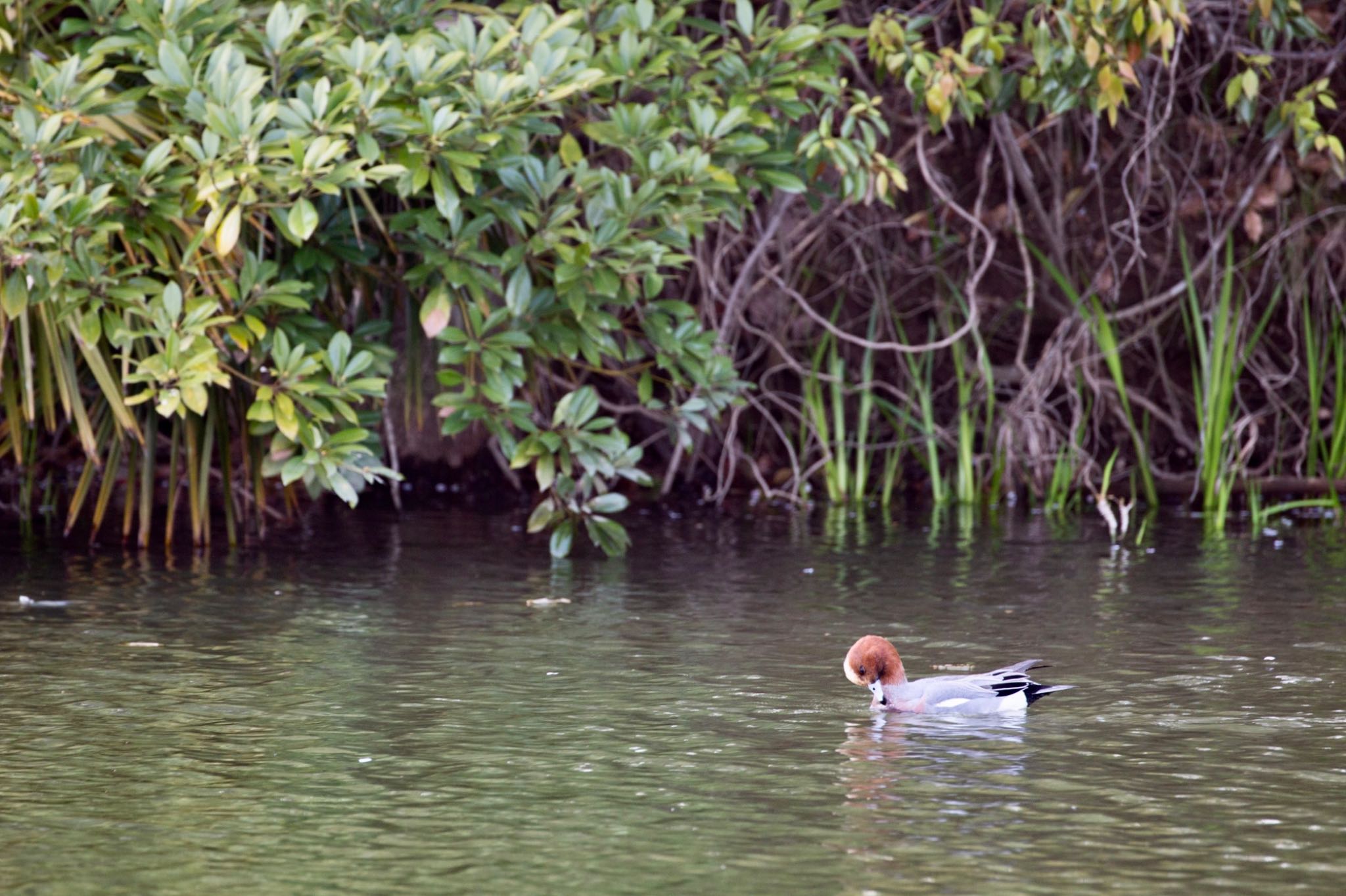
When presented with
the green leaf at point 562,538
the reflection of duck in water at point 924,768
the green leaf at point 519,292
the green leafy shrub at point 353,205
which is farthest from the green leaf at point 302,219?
the reflection of duck in water at point 924,768

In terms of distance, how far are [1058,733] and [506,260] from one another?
3.37 m

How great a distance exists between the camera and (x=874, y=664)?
5121 mm

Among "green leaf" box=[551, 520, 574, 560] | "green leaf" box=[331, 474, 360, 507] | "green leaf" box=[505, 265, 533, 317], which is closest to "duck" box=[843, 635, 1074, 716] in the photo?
"green leaf" box=[331, 474, 360, 507]

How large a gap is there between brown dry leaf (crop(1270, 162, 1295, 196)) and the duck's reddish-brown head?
6.21 metres

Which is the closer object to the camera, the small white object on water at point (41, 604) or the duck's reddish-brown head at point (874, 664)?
the duck's reddish-brown head at point (874, 664)

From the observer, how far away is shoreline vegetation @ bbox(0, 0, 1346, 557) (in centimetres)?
707

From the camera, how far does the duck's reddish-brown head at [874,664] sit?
509 cm

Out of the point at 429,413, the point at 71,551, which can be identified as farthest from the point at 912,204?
the point at 71,551

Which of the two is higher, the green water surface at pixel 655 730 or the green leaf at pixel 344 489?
the green leaf at pixel 344 489

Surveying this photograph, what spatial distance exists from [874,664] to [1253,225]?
6.05 m

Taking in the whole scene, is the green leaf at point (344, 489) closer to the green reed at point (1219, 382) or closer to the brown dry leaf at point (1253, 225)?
the green reed at point (1219, 382)

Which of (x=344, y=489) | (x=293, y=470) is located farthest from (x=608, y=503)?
(x=293, y=470)

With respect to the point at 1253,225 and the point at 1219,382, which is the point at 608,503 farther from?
the point at 1253,225

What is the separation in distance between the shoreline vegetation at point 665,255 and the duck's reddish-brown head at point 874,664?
2.61 m
